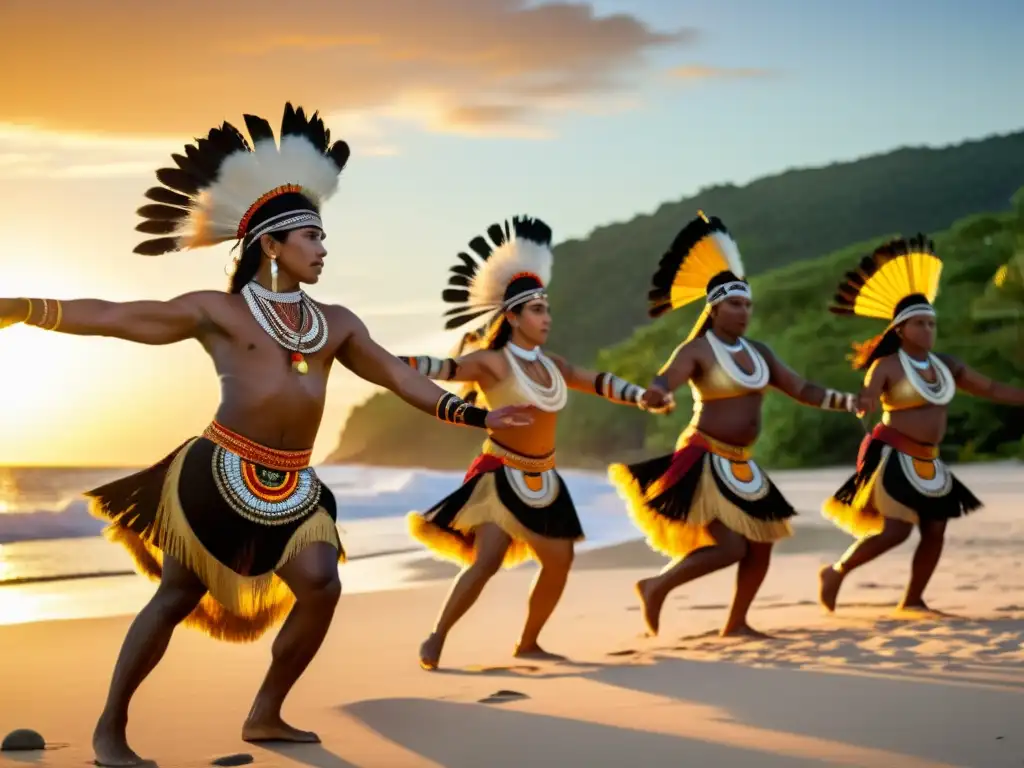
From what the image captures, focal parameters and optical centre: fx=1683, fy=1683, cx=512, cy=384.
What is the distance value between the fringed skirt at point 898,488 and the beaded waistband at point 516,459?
2058 mm

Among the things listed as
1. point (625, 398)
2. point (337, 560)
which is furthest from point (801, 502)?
point (337, 560)

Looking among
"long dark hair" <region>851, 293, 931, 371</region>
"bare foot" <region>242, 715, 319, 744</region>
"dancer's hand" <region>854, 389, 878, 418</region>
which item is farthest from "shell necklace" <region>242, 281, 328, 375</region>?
"long dark hair" <region>851, 293, 931, 371</region>

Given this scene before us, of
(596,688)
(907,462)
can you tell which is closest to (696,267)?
(907,462)

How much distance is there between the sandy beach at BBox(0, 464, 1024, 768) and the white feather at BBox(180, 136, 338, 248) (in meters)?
1.68

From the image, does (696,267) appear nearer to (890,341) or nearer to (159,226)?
(890,341)

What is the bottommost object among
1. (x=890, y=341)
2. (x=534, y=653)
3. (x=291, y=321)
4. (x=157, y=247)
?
(x=534, y=653)

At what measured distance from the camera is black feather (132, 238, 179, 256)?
557 cm

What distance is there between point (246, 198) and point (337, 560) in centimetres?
123

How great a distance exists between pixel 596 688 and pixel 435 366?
184cm

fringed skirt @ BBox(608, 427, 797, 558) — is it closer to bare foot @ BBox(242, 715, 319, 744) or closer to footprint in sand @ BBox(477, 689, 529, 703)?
footprint in sand @ BBox(477, 689, 529, 703)

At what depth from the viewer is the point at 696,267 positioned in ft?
27.9

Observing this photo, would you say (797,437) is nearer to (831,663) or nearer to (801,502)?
(801,502)

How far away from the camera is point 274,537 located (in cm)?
532

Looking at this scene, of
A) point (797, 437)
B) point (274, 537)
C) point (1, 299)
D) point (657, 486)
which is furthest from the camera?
point (797, 437)
